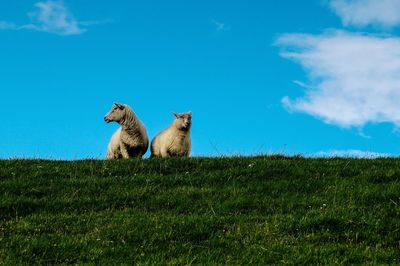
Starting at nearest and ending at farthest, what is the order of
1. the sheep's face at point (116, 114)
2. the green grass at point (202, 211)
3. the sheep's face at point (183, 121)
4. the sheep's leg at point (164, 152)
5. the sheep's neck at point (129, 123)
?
the green grass at point (202, 211), the sheep's face at point (183, 121), the sheep's leg at point (164, 152), the sheep's neck at point (129, 123), the sheep's face at point (116, 114)

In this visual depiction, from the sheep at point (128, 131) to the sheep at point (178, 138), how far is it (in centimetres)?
122

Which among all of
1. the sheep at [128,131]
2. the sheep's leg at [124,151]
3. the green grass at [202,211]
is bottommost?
the green grass at [202,211]

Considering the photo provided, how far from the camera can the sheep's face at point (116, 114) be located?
26.7 m

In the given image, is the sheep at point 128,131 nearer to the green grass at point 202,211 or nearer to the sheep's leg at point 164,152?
the sheep's leg at point 164,152

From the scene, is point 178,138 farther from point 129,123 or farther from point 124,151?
point 124,151

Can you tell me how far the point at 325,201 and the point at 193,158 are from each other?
630cm

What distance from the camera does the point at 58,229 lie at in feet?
46.6

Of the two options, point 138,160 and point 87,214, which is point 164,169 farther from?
point 87,214

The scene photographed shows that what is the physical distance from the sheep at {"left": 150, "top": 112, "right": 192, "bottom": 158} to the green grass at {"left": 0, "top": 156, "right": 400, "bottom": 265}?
4165 millimetres

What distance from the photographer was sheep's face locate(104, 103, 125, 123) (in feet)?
87.7

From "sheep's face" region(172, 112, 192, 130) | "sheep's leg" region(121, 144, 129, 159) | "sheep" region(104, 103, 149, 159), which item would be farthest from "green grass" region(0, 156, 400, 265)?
"sheep" region(104, 103, 149, 159)

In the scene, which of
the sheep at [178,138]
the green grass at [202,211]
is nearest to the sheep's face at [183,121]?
the sheep at [178,138]

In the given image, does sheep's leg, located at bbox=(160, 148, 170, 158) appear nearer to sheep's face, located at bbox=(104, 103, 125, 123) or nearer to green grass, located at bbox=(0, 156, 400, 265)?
sheep's face, located at bbox=(104, 103, 125, 123)

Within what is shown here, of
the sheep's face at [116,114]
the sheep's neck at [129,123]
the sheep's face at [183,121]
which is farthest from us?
the sheep's face at [116,114]
